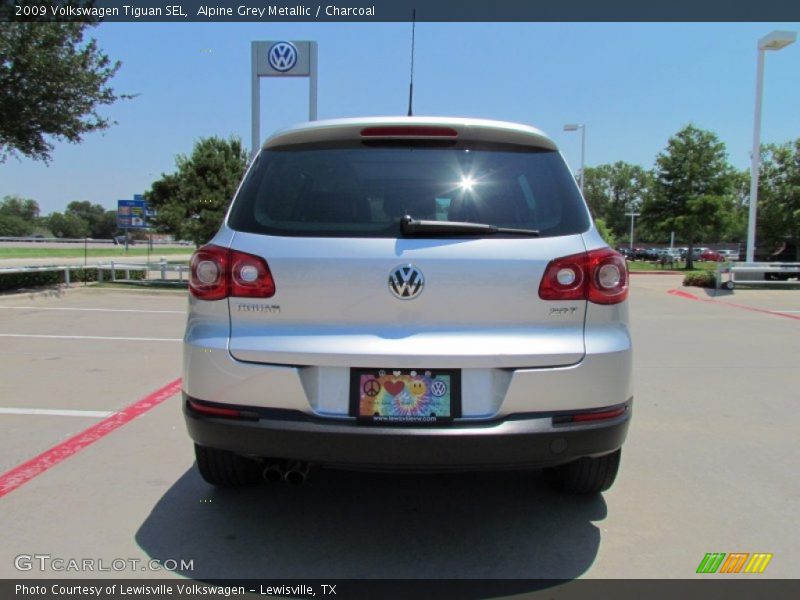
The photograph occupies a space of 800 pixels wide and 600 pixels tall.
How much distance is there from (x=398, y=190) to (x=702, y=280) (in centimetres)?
1781

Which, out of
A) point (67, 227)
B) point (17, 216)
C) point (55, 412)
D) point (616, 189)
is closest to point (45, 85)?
point (55, 412)

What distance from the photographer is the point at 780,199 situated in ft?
107

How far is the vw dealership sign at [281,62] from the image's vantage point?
15688 millimetres

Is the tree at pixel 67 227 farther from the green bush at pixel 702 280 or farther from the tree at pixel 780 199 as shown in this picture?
the green bush at pixel 702 280

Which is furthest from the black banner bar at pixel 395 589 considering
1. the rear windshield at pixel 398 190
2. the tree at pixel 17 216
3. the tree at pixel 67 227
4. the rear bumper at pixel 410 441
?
the tree at pixel 67 227

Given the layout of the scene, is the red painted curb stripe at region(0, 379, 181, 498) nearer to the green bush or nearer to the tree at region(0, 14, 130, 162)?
the tree at region(0, 14, 130, 162)

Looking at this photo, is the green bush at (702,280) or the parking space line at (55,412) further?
the green bush at (702,280)

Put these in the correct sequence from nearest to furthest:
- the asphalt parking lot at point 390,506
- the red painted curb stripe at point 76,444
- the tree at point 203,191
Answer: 1. the asphalt parking lot at point 390,506
2. the red painted curb stripe at point 76,444
3. the tree at point 203,191

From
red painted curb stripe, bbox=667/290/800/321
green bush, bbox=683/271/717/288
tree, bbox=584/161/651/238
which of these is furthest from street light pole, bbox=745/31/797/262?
tree, bbox=584/161/651/238

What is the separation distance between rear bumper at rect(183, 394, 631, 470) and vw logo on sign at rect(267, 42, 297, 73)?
1485 centimetres

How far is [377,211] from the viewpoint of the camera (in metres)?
2.69

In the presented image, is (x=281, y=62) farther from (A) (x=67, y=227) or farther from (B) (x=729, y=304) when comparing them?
(A) (x=67, y=227)

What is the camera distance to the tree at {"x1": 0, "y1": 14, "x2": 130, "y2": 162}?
12969 mm

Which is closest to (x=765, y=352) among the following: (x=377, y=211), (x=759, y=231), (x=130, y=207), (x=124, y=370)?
(x=377, y=211)
